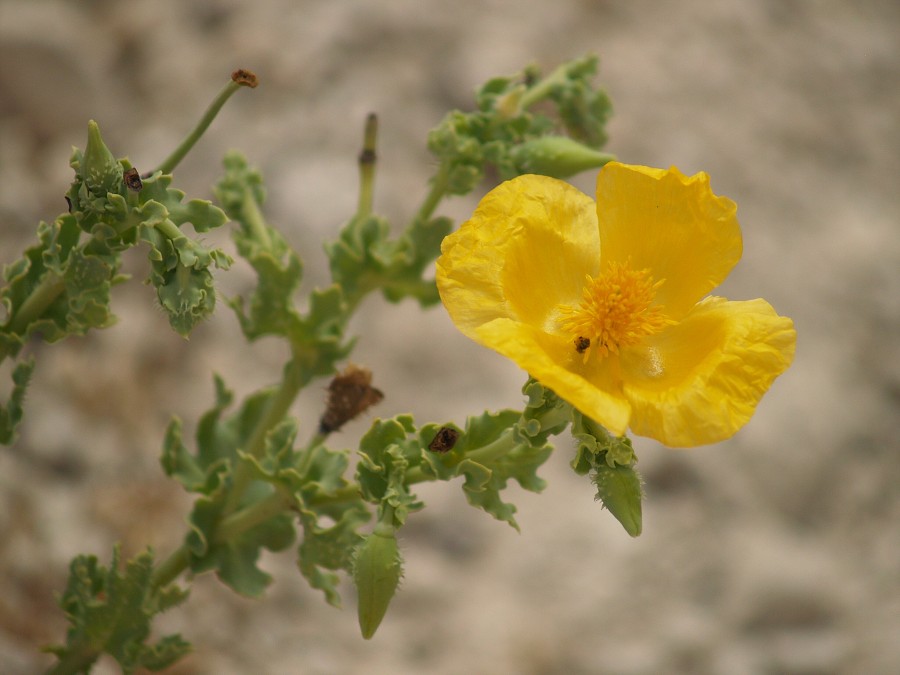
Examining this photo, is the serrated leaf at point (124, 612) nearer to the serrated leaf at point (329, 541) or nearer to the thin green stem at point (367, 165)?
the serrated leaf at point (329, 541)

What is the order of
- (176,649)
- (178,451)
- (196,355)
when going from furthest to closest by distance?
(196,355)
(178,451)
(176,649)

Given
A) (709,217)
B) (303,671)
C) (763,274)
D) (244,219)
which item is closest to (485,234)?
(709,217)

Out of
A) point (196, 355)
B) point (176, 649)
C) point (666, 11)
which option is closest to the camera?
point (176, 649)

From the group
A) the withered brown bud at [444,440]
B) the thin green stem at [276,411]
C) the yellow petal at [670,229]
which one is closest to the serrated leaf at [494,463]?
the withered brown bud at [444,440]

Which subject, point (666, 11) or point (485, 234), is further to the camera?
point (666, 11)

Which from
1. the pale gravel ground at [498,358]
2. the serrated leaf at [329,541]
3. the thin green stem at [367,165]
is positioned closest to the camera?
the serrated leaf at [329,541]

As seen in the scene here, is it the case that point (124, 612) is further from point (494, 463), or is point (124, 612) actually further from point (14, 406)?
point (494, 463)

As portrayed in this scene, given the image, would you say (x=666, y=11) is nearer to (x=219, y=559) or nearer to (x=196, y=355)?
(x=196, y=355)
